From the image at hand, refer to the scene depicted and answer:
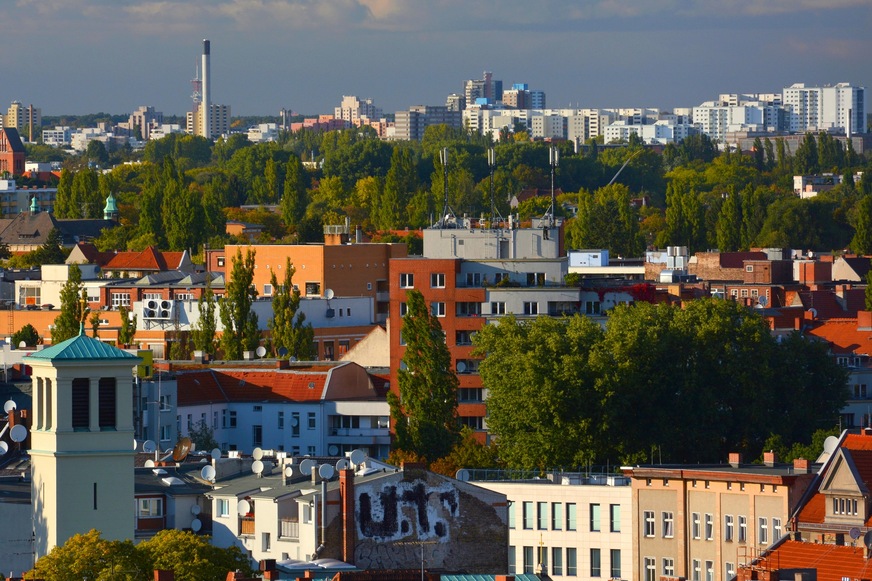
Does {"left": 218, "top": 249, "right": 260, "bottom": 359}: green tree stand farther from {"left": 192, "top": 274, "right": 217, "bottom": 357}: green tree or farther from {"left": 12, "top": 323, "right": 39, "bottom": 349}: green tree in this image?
{"left": 12, "top": 323, "right": 39, "bottom": 349}: green tree

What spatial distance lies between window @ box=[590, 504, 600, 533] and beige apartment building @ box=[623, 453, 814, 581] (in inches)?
37.3

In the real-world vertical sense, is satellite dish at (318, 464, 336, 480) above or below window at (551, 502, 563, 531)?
above

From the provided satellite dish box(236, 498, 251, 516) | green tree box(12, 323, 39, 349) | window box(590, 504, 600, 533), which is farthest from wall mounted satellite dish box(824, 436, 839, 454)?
green tree box(12, 323, 39, 349)

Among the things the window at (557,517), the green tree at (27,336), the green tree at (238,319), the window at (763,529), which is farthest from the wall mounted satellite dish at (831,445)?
the green tree at (27,336)

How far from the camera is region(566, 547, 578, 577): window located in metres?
51.0

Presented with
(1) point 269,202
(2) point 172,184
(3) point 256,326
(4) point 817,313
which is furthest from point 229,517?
(1) point 269,202

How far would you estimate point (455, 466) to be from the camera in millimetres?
56000

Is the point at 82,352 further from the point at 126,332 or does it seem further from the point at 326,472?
the point at 126,332

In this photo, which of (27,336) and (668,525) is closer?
→ (668,525)

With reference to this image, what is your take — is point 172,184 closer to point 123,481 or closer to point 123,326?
point 123,326

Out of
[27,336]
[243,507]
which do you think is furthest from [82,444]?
[27,336]

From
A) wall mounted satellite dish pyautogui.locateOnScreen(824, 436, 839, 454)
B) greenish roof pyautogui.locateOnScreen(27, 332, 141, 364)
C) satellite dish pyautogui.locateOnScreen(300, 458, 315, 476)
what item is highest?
greenish roof pyautogui.locateOnScreen(27, 332, 141, 364)

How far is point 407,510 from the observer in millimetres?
42781

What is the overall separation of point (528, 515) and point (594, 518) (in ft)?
4.39
